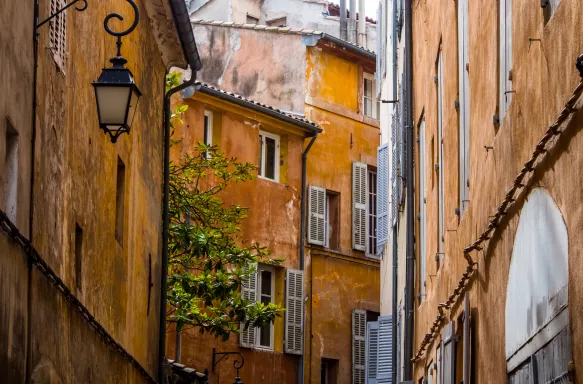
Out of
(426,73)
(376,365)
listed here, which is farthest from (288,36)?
(426,73)

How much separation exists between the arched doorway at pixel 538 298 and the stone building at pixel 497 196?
1cm

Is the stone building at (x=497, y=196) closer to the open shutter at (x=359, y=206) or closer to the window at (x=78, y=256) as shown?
the window at (x=78, y=256)

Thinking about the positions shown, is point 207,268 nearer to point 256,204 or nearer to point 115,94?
point 256,204

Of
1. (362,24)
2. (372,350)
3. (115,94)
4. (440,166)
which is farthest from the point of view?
(362,24)

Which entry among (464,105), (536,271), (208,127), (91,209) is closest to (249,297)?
(208,127)

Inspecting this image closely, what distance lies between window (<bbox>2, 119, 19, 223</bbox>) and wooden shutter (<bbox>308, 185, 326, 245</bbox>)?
24.0 metres

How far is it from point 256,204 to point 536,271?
23322 millimetres

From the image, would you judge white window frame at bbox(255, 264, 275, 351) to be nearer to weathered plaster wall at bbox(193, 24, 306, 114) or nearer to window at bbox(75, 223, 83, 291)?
weathered plaster wall at bbox(193, 24, 306, 114)

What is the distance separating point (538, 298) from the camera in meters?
8.33

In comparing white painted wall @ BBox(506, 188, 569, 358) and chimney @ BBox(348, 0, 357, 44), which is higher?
chimney @ BBox(348, 0, 357, 44)

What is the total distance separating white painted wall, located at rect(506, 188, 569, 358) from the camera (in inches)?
301

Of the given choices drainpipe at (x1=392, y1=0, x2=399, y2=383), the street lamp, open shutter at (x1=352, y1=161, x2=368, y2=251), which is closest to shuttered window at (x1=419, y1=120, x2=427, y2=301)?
drainpipe at (x1=392, y1=0, x2=399, y2=383)

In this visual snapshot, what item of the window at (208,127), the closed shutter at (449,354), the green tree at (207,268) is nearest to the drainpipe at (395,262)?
the green tree at (207,268)

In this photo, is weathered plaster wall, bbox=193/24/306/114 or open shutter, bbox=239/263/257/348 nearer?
open shutter, bbox=239/263/257/348
